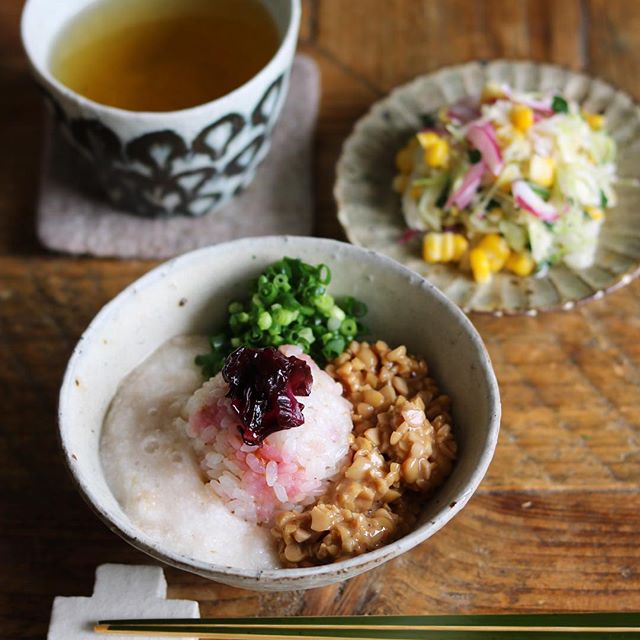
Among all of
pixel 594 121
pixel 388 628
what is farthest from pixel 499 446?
pixel 594 121

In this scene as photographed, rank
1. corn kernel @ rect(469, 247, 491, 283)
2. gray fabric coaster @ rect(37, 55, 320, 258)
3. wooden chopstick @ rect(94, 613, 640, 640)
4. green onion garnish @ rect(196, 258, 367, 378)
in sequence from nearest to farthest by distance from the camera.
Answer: wooden chopstick @ rect(94, 613, 640, 640) < green onion garnish @ rect(196, 258, 367, 378) < corn kernel @ rect(469, 247, 491, 283) < gray fabric coaster @ rect(37, 55, 320, 258)

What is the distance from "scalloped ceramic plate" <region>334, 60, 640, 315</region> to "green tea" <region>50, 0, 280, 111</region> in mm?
358

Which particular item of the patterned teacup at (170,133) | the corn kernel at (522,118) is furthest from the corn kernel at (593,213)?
the patterned teacup at (170,133)

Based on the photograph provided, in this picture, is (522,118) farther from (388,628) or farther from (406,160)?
(388,628)

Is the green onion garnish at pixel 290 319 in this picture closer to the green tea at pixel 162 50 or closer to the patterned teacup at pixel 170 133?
the patterned teacup at pixel 170 133

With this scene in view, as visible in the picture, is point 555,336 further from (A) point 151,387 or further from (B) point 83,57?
(B) point 83,57

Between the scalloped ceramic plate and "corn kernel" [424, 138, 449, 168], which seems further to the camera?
"corn kernel" [424, 138, 449, 168]

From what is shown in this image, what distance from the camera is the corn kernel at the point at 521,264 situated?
2.08 metres

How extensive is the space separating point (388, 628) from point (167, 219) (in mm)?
1225

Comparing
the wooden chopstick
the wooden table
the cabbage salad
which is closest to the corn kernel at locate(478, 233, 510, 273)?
the cabbage salad

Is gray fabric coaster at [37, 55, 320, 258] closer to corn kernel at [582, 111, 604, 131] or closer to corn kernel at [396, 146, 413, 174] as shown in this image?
corn kernel at [396, 146, 413, 174]

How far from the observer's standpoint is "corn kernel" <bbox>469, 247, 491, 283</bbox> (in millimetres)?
2068

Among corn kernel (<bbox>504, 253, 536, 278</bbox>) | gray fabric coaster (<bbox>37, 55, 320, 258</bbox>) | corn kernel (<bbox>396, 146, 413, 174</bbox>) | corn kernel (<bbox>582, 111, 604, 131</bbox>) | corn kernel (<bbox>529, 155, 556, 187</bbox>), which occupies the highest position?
corn kernel (<bbox>582, 111, 604, 131</bbox>)

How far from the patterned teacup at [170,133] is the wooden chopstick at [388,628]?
1.03 metres
